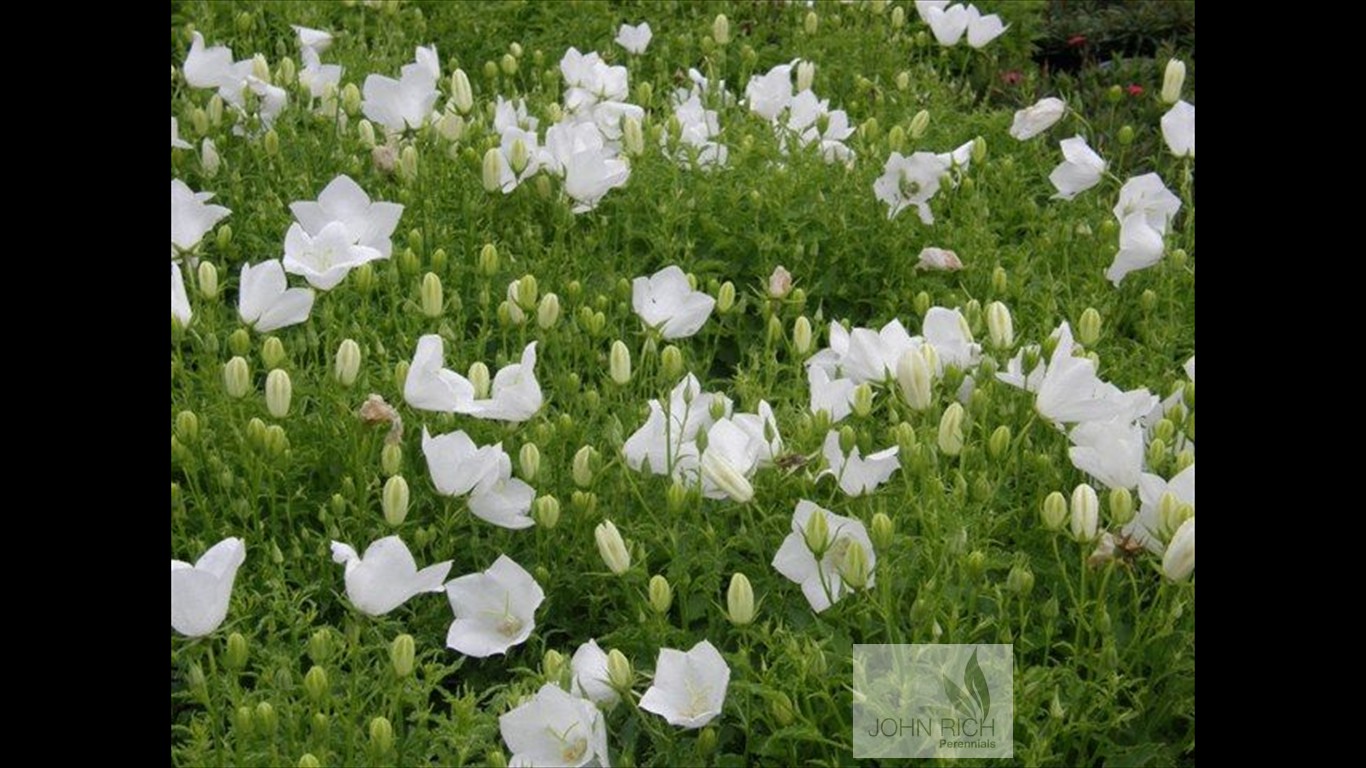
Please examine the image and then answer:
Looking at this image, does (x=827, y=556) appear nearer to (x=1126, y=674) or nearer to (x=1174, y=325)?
(x=1126, y=674)

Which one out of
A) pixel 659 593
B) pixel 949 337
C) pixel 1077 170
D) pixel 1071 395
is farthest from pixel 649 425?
pixel 1077 170

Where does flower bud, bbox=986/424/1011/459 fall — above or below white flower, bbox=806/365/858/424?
below

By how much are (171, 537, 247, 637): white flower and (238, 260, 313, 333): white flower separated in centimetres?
78

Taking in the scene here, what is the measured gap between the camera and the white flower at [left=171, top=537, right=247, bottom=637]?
2.29 meters

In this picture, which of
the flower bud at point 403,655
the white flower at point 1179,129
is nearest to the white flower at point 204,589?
the flower bud at point 403,655

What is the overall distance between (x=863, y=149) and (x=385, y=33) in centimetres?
178

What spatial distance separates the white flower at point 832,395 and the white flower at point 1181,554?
2.19 feet

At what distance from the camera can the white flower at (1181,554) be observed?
232cm

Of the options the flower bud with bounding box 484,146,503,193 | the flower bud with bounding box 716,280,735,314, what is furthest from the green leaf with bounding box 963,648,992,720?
the flower bud with bounding box 484,146,503,193

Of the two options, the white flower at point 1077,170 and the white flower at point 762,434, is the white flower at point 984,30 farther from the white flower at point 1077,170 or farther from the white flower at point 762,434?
the white flower at point 762,434

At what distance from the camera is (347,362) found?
2814mm

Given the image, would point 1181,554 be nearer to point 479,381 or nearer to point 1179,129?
point 479,381

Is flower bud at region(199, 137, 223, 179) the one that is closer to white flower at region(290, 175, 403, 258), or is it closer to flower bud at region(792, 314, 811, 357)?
white flower at region(290, 175, 403, 258)
